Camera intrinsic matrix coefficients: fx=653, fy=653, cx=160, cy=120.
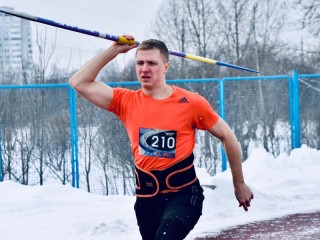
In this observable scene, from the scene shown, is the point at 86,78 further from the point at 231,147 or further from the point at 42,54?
the point at 42,54

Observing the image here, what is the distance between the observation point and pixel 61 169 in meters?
11.0

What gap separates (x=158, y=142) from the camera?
4039 mm

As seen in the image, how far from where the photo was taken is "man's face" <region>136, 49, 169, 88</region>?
13.3 ft

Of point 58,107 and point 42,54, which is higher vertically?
point 42,54

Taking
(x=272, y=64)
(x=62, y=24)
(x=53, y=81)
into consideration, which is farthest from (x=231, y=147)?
(x=272, y=64)

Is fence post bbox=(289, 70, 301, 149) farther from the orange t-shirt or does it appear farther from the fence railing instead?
the orange t-shirt

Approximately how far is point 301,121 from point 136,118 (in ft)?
28.9

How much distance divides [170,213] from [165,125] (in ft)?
1.80

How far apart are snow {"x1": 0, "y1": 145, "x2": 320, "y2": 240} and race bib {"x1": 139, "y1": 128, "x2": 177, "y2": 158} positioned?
11.3ft

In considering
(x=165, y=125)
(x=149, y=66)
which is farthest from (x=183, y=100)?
(x=149, y=66)

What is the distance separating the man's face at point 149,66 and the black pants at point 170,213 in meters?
0.71

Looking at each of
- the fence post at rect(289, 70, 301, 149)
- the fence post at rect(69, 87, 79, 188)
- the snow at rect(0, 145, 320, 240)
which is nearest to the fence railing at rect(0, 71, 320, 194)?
the fence post at rect(69, 87, 79, 188)

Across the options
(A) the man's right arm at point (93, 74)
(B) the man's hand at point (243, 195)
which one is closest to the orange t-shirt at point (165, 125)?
(A) the man's right arm at point (93, 74)

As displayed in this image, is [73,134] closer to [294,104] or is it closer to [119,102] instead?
[294,104]
